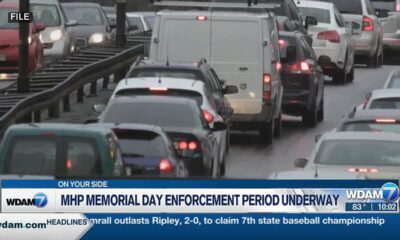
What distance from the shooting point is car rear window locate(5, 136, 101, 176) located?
14359 mm

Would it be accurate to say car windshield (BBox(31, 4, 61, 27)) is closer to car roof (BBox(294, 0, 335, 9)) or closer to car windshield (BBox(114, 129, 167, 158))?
car roof (BBox(294, 0, 335, 9))

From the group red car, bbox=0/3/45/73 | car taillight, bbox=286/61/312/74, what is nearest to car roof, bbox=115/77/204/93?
car taillight, bbox=286/61/312/74

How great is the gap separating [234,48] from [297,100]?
11.8 ft

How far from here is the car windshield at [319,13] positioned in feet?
A: 132

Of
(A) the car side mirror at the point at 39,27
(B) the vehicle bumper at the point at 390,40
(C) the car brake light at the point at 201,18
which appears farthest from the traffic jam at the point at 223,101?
(B) the vehicle bumper at the point at 390,40

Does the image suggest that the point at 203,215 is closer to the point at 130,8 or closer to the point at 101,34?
the point at 101,34

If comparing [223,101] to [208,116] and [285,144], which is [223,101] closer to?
[208,116]

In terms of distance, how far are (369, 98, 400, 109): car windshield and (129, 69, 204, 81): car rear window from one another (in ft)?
8.65

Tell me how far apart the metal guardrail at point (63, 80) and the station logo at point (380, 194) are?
11.2 meters

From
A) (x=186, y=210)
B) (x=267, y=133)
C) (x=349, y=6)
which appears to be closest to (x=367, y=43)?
(x=349, y=6)

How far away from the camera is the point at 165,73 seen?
24.3 meters

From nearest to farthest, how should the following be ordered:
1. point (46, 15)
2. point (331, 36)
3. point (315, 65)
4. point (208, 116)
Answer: point (208, 116), point (315, 65), point (46, 15), point (331, 36)

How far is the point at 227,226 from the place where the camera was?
10.7 m

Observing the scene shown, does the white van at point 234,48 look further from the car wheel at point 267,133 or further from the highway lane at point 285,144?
the highway lane at point 285,144
